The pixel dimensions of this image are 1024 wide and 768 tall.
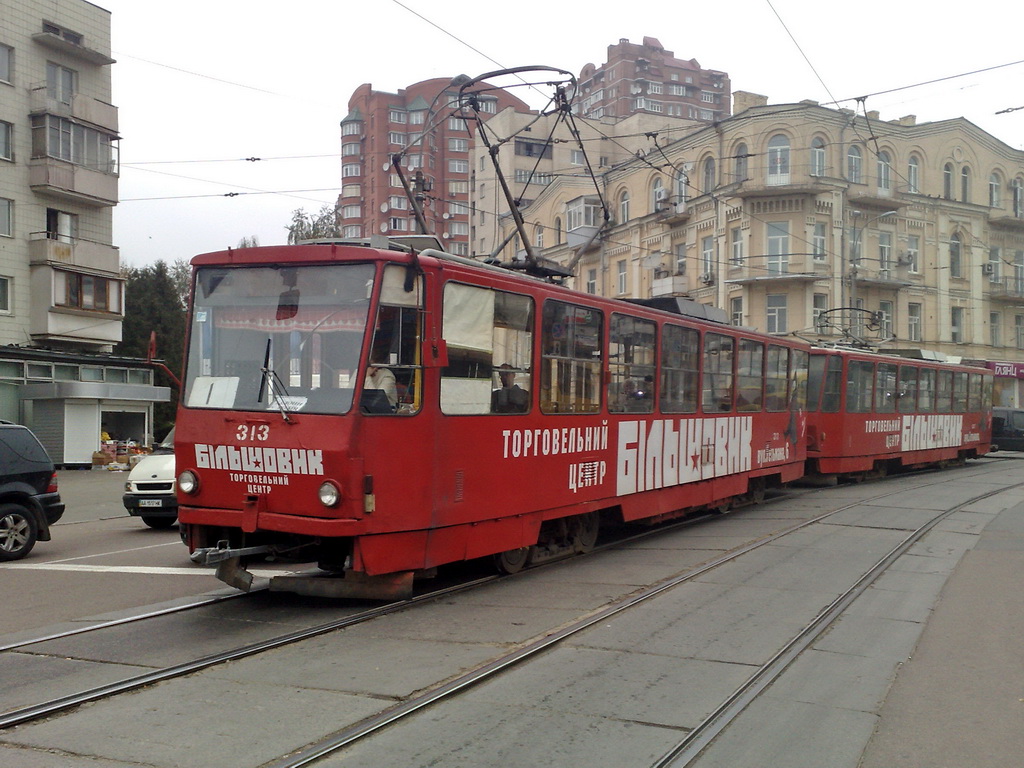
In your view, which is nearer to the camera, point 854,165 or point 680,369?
point 680,369

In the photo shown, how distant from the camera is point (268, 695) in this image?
18.3ft

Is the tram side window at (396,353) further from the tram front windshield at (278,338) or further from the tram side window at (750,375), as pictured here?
the tram side window at (750,375)

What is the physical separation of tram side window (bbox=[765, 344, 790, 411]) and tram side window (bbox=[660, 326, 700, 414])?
3405 millimetres

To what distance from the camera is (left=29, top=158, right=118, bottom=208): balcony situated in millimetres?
32656

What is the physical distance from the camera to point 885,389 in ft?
75.5

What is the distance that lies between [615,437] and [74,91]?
30.8m

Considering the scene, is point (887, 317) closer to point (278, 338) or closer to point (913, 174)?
point (913, 174)

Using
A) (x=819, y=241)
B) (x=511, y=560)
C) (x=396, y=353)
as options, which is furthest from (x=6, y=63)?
(x=396, y=353)

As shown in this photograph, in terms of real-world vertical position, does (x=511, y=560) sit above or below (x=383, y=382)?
below

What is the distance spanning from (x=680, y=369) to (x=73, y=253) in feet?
89.2

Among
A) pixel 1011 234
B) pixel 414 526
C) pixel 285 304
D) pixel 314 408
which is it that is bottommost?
pixel 414 526

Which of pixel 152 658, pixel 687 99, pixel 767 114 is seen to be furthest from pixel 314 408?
pixel 687 99

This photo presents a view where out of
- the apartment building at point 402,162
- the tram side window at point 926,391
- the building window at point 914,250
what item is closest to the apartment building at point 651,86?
the apartment building at point 402,162

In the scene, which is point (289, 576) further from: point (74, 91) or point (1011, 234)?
point (1011, 234)
